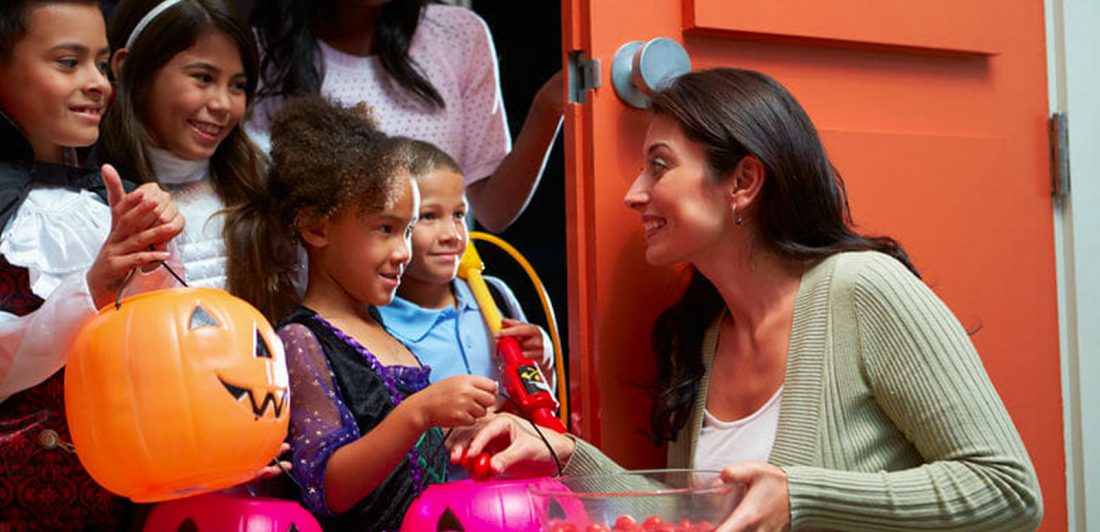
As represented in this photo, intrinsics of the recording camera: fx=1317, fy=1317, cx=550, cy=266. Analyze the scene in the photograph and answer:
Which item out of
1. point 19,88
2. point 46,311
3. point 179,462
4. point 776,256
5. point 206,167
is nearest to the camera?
point 179,462

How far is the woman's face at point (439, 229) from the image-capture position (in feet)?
7.13

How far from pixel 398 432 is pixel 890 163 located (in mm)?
994

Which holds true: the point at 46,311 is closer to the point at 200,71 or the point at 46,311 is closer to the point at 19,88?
the point at 19,88

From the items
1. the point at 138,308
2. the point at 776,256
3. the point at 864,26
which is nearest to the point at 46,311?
the point at 138,308

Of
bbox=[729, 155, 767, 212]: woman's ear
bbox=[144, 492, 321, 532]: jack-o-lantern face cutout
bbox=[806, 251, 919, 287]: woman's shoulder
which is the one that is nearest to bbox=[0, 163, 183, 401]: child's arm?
bbox=[144, 492, 321, 532]: jack-o-lantern face cutout

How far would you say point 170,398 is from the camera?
4.83 ft

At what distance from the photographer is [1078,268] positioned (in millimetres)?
2361

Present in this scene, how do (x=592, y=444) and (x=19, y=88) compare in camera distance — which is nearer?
(x=19, y=88)

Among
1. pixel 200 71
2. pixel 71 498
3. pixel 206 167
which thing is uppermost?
pixel 200 71

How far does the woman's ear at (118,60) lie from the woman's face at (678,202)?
2.70ft

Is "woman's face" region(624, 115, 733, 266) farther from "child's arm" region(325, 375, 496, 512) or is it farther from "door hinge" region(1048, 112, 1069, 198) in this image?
"door hinge" region(1048, 112, 1069, 198)

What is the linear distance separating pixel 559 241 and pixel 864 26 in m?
1.21

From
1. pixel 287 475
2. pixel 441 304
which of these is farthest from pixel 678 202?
pixel 287 475

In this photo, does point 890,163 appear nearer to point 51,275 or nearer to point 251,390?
point 251,390
